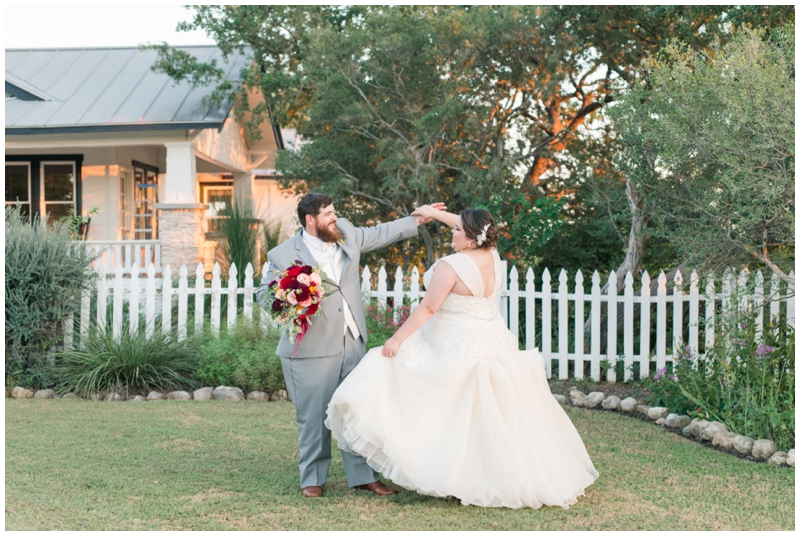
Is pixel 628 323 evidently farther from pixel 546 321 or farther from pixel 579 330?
pixel 546 321

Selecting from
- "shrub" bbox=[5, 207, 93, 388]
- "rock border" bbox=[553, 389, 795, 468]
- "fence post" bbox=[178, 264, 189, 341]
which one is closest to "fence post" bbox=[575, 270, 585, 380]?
"rock border" bbox=[553, 389, 795, 468]

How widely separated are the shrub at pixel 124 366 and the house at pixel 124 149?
385cm

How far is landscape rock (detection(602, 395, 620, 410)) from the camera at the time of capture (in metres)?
7.38

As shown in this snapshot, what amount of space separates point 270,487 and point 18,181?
41.5 feet

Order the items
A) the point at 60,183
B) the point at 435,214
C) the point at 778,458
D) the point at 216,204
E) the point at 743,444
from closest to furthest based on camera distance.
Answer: the point at 435,214 → the point at 778,458 → the point at 743,444 → the point at 216,204 → the point at 60,183

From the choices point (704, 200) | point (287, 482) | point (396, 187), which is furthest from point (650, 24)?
point (287, 482)

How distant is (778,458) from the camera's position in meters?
5.28

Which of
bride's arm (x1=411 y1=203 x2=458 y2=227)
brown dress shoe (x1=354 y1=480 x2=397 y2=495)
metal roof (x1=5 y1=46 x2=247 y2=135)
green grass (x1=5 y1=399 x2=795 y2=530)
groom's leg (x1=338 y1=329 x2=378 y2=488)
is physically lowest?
green grass (x1=5 y1=399 x2=795 y2=530)

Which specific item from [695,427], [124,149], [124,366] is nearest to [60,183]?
[124,149]

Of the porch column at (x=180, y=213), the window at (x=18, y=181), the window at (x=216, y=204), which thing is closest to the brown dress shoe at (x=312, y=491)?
the window at (x=216, y=204)

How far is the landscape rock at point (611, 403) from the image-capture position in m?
7.38

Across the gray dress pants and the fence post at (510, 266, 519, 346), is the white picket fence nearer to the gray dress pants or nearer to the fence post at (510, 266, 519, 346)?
the fence post at (510, 266, 519, 346)

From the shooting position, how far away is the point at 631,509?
4.27m

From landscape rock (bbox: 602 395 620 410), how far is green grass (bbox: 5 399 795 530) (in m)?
0.61
